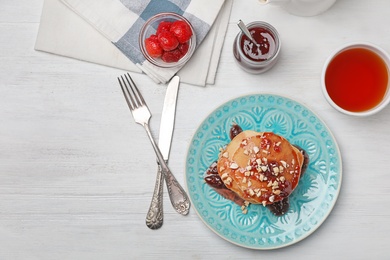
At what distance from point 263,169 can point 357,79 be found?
0.36 metres

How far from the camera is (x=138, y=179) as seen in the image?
1465mm

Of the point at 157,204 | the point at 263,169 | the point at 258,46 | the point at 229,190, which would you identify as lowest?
the point at 157,204

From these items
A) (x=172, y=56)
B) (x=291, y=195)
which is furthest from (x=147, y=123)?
(x=291, y=195)

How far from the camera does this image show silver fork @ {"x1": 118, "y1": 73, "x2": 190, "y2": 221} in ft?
4.66

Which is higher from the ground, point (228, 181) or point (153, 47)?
point (153, 47)

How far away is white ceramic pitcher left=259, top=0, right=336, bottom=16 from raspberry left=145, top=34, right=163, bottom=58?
30 centimetres

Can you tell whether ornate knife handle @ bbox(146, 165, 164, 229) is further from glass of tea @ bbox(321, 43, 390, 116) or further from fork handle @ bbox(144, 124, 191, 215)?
glass of tea @ bbox(321, 43, 390, 116)

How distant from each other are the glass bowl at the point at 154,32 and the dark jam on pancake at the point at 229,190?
23 centimetres

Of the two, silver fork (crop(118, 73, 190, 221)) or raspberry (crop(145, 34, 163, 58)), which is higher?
raspberry (crop(145, 34, 163, 58))

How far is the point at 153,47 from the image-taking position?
4.55 feet

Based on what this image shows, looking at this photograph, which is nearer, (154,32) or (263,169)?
(263,169)

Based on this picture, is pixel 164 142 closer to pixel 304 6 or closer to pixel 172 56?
pixel 172 56

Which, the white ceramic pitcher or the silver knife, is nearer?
the white ceramic pitcher

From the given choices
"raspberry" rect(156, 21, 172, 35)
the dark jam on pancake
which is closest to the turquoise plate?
the dark jam on pancake
